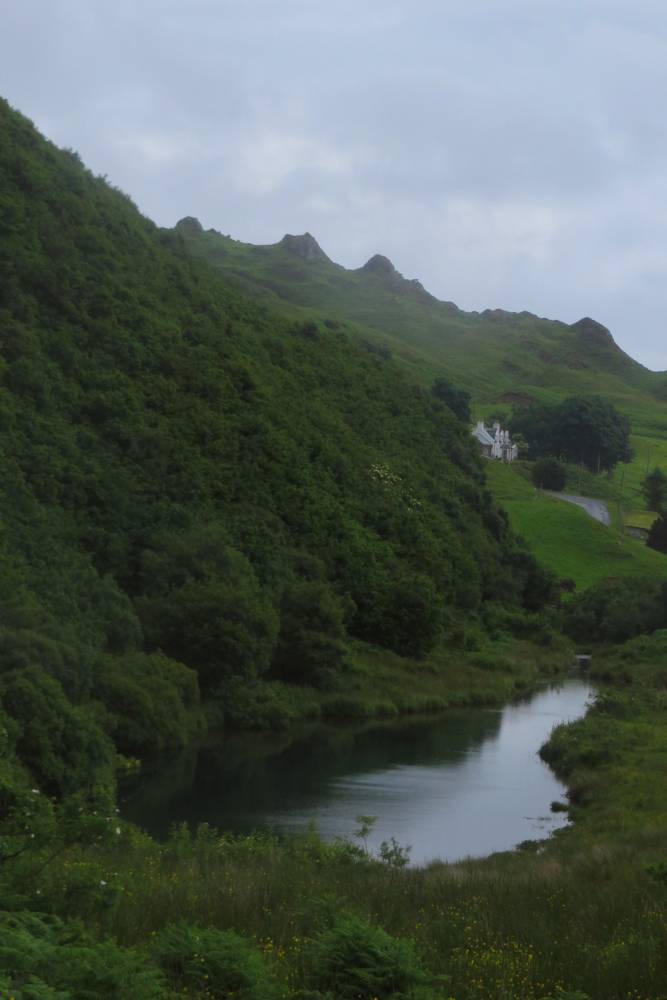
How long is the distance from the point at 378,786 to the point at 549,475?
317ft

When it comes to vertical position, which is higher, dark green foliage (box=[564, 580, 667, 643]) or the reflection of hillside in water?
dark green foliage (box=[564, 580, 667, 643])

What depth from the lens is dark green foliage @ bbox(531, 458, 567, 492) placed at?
132125 mm

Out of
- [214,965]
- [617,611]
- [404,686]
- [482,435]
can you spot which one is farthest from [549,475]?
[214,965]

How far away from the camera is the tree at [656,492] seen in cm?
13388

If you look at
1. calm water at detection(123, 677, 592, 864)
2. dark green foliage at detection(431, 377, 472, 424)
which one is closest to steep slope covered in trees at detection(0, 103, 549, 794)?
calm water at detection(123, 677, 592, 864)

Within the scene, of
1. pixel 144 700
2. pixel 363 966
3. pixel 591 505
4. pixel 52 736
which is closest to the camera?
pixel 363 966

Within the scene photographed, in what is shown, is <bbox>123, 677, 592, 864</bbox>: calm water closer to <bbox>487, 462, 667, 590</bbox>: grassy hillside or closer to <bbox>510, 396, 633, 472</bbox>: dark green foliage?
<bbox>487, 462, 667, 590</bbox>: grassy hillside

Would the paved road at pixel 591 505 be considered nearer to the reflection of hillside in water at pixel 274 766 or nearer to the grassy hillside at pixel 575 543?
the grassy hillside at pixel 575 543

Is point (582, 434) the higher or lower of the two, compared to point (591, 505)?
higher

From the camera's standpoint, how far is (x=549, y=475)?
434ft

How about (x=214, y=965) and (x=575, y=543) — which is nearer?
(x=214, y=965)

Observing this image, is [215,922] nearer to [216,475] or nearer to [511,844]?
[511,844]

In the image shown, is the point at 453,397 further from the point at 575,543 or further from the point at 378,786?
the point at 378,786

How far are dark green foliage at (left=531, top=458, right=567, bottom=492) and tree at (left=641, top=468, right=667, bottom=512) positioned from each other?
10407mm
